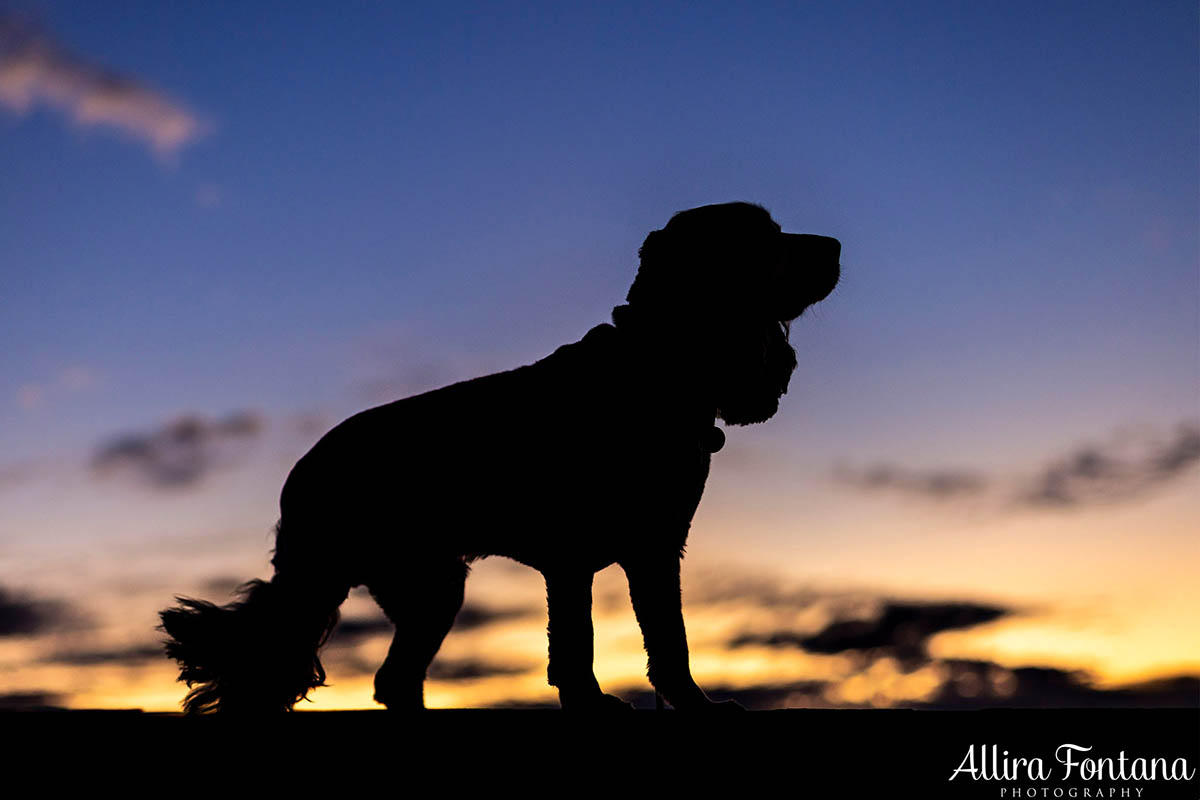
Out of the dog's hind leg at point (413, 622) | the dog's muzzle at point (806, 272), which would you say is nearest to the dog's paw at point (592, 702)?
the dog's hind leg at point (413, 622)

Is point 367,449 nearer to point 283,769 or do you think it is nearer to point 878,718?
point 283,769

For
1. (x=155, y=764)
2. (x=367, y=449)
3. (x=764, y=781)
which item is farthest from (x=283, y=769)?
(x=367, y=449)

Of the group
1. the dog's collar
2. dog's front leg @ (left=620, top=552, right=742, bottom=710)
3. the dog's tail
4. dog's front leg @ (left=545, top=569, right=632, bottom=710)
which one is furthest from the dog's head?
the dog's tail

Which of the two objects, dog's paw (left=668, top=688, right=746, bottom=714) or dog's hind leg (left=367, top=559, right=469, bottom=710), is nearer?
dog's paw (left=668, top=688, right=746, bottom=714)

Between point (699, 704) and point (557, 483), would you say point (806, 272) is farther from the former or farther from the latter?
point (699, 704)

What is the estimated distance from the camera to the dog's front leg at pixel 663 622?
535 centimetres

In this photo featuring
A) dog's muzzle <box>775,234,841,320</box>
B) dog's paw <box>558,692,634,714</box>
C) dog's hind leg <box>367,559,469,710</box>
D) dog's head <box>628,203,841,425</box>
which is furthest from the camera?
dog's hind leg <box>367,559,469,710</box>

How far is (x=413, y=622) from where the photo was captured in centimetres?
605

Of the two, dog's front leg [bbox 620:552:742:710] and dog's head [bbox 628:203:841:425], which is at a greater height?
dog's head [bbox 628:203:841:425]

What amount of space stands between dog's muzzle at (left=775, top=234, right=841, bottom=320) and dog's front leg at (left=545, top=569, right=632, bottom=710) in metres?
1.82

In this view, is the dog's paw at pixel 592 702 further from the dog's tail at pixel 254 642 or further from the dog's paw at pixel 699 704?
the dog's tail at pixel 254 642

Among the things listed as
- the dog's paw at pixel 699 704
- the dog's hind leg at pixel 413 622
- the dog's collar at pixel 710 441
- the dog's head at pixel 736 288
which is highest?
the dog's head at pixel 736 288

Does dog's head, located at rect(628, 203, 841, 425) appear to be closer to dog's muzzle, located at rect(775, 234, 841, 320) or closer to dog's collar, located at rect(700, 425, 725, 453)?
dog's muzzle, located at rect(775, 234, 841, 320)

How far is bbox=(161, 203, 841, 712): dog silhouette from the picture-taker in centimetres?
541
